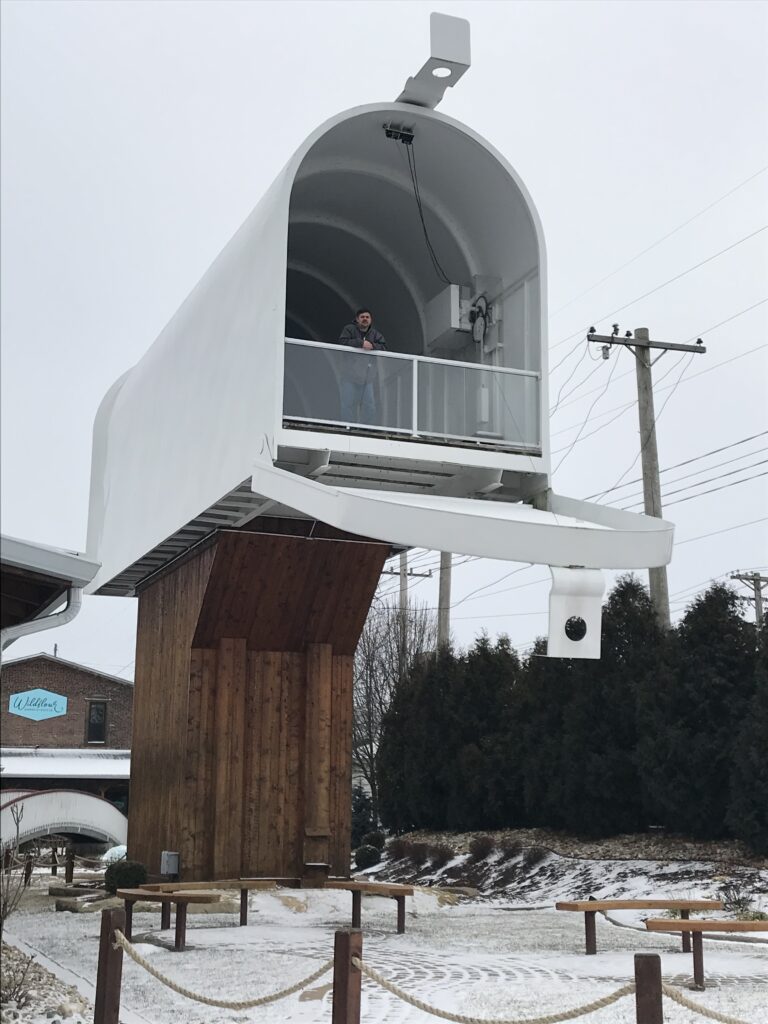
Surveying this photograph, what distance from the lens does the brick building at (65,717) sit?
4123 cm

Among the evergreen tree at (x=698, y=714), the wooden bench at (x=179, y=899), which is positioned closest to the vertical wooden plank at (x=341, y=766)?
the evergreen tree at (x=698, y=714)

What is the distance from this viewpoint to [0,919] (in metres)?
6.81

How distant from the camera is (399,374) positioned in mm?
14469

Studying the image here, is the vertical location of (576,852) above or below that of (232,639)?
below

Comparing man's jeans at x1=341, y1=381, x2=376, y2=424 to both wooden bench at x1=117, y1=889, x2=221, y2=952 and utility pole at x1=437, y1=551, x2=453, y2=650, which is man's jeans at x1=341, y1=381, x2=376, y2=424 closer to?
wooden bench at x1=117, y1=889, x2=221, y2=952

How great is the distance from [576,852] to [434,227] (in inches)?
400

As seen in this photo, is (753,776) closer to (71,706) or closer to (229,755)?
(229,755)

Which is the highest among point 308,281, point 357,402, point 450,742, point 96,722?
point 308,281

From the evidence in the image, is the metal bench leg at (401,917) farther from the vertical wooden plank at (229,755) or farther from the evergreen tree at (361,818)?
the evergreen tree at (361,818)

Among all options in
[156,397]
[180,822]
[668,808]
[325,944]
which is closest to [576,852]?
[668,808]

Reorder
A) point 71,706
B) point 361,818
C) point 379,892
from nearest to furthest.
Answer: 1. point 379,892
2. point 361,818
3. point 71,706

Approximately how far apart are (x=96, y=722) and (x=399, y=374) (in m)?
33.1

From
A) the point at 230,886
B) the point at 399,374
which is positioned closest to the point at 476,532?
the point at 399,374

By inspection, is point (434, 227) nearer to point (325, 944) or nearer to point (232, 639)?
point (232, 639)
